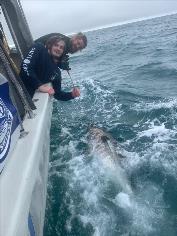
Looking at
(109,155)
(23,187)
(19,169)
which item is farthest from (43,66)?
(23,187)

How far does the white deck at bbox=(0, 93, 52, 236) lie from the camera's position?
278cm

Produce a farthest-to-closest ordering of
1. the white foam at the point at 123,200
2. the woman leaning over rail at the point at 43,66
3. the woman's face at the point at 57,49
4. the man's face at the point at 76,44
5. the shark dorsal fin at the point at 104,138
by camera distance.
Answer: the shark dorsal fin at the point at 104,138
the man's face at the point at 76,44
the woman's face at the point at 57,49
the woman leaning over rail at the point at 43,66
the white foam at the point at 123,200

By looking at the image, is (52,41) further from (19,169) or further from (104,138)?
(19,169)

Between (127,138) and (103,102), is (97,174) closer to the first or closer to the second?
(127,138)

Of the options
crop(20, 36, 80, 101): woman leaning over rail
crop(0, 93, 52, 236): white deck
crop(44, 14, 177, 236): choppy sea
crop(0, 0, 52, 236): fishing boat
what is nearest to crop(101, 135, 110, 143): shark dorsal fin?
crop(44, 14, 177, 236): choppy sea

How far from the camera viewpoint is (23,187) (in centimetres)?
316

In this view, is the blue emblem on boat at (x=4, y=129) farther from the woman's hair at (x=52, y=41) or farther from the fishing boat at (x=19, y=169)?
the woman's hair at (x=52, y=41)

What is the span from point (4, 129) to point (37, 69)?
301 centimetres

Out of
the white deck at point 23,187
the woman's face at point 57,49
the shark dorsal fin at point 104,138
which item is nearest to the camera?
the white deck at point 23,187

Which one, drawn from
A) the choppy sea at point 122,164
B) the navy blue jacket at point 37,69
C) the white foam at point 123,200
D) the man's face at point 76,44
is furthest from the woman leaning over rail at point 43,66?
the white foam at point 123,200

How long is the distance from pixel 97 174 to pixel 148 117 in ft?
9.44

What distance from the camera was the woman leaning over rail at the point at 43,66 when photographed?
587 cm

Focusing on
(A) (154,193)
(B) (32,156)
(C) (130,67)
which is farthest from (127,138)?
(C) (130,67)

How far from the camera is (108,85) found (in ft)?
41.7
